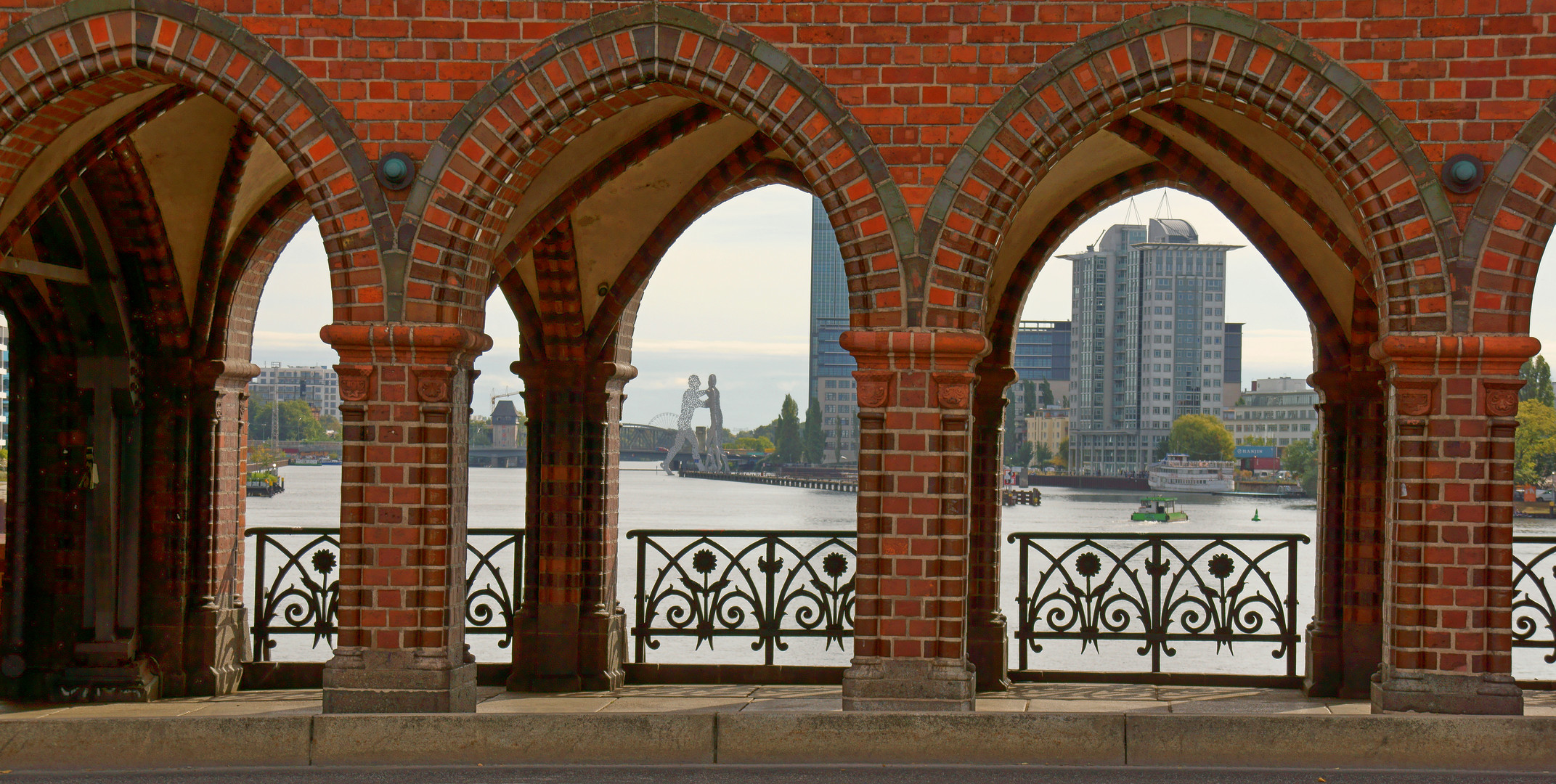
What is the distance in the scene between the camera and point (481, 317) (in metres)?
7.21

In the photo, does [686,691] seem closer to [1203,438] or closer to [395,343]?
[395,343]

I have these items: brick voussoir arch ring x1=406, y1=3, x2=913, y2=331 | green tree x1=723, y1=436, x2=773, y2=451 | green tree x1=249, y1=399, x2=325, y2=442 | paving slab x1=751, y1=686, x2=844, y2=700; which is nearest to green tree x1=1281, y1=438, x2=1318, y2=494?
green tree x1=249, y1=399, x2=325, y2=442

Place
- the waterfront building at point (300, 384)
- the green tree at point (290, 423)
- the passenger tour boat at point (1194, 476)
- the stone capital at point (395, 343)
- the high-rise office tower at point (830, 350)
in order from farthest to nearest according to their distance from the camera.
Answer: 1. the waterfront building at point (300, 384)
2. the passenger tour boat at point (1194, 476)
3. the green tree at point (290, 423)
4. the high-rise office tower at point (830, 350)
5. the stone capital at point (395, 343)

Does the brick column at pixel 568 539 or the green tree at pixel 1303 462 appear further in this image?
the green tree at pixel 1303 462

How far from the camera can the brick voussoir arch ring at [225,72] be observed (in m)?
6.82

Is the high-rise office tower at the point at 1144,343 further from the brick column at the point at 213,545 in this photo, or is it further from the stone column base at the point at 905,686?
the stone column base at the point at 905,686

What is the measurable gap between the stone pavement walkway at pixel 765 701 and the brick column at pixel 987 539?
22 centimetres

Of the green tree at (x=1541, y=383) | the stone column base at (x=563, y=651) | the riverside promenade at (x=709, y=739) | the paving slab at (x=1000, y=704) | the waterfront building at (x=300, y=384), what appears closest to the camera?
the riverside promenade at (x=709, y=739)

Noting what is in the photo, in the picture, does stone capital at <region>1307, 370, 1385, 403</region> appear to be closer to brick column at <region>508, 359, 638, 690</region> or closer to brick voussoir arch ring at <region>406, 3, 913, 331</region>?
brick voussoir arch ring at <region>406, 3, 913, 331</region>

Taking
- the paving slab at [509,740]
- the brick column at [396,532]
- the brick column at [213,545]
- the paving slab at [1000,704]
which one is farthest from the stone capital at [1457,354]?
the brick column at [213,545]

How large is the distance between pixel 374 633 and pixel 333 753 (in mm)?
563

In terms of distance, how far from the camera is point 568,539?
917 centimetres

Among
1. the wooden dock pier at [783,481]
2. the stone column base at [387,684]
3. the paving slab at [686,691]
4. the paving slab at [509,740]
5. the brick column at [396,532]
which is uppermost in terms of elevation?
the brick column at [396,532]

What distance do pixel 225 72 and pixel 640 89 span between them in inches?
69.4
